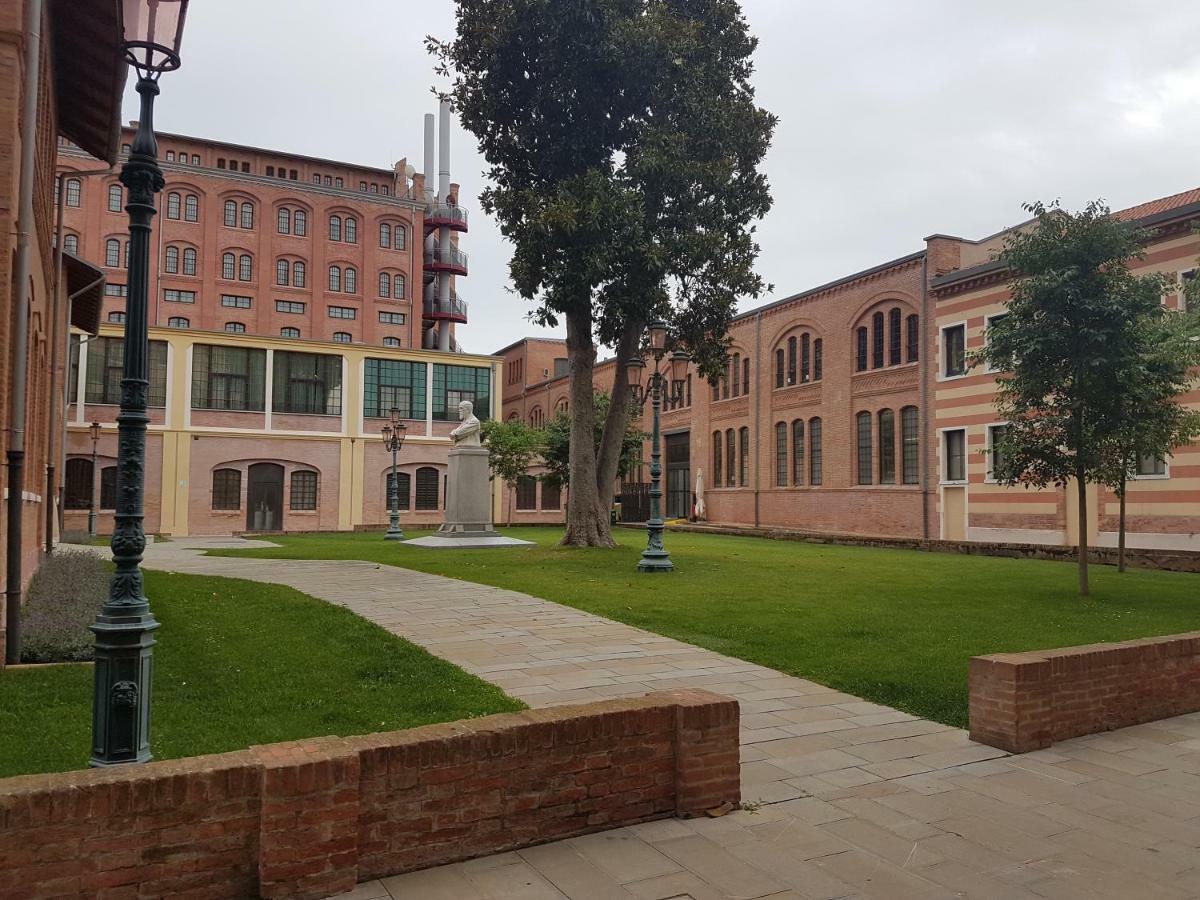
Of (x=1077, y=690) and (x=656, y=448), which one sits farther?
(x=656, y=448)

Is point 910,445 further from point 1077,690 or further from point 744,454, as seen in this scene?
point 1077,690

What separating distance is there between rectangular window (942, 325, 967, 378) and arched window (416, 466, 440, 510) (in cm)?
2448

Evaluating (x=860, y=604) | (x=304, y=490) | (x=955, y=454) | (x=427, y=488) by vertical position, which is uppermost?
(x=955, y=454)

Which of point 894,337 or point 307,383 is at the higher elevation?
point 894,337

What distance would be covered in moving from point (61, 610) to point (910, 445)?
95.8 ft

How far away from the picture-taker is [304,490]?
4184 cm

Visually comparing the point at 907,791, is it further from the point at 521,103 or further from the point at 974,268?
the point at 974,268

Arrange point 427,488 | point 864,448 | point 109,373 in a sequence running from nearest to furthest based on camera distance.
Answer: point 864,448, point 109,373, point 427,488

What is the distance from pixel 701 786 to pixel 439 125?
63.6 m

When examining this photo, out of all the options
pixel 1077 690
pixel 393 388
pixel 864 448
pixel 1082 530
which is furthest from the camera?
pixel 393 388

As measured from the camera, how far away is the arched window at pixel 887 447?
112 feet

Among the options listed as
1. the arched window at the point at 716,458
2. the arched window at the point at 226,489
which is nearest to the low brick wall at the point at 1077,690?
the arched window at the point at 716,458

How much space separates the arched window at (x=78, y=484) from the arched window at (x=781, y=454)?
29.0 m

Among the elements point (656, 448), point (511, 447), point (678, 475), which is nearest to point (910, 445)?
point (511, 447)
